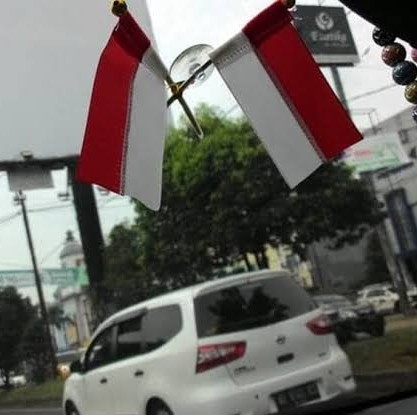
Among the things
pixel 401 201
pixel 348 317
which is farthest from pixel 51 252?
pixel 401 201

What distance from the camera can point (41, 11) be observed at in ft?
10.7

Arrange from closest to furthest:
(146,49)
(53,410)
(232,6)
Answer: (146,49) → (232,6) → (53,410)

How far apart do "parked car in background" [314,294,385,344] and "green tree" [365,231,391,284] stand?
13cm

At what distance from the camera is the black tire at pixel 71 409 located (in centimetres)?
301

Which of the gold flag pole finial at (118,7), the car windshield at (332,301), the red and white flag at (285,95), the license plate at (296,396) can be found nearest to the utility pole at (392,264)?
the car windshield at (332,301)

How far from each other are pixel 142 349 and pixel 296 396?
2.13ft

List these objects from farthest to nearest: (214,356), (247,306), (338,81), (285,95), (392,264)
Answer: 1. (392,264)
2. (338,81)
3. (247,306)
4. (214,356)
5. (285,95)

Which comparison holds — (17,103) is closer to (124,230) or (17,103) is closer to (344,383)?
(124,230)

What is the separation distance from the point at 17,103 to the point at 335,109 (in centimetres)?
179

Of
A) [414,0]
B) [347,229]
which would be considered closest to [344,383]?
[347,229]

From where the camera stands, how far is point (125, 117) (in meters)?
1.67

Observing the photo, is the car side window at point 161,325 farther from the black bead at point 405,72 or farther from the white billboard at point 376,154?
the black bead at point 405,72

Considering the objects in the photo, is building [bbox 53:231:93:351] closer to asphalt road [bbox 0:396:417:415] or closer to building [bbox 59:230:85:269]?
building [bbox 59:230:85:269]

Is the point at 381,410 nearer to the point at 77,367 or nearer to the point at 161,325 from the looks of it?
the point at 161,325
